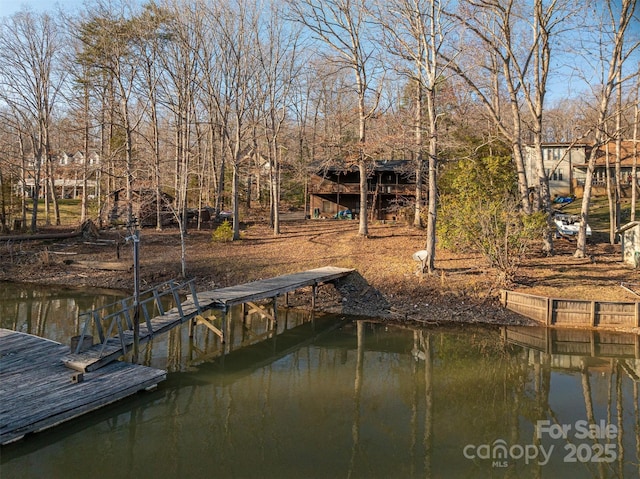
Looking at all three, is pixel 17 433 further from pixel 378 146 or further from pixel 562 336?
pixel 378 146

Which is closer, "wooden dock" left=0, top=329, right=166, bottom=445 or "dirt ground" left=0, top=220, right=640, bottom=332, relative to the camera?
"wooden dock" left=0, top=329, right=166, bottom=445

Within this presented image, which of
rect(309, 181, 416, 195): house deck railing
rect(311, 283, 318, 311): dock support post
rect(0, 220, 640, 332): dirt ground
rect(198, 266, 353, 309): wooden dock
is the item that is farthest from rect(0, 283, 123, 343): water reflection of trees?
rect(309, 181, 416, 195): house deck railing

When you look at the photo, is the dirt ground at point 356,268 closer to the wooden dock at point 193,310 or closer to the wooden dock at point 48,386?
the wooden dock at point 193,310

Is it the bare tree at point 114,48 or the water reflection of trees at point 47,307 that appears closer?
the water reflection of trees at point 47,307

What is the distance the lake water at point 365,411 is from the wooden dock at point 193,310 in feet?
3.69

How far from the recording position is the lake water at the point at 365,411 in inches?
313

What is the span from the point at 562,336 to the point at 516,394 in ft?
17.6

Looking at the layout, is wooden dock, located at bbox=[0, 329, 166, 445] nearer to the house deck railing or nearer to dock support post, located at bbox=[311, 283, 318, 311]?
dock support post, located at bbox=[311, 283, 318, 311]

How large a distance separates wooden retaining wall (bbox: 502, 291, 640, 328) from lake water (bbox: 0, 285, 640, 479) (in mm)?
563

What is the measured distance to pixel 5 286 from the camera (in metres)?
22.0

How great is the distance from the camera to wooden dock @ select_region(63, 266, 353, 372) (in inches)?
413

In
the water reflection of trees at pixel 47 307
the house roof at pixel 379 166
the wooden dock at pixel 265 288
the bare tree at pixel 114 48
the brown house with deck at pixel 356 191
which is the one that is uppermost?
the bare tree at pixel 114 48

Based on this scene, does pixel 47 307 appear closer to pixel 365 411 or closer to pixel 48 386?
pixel 48 386

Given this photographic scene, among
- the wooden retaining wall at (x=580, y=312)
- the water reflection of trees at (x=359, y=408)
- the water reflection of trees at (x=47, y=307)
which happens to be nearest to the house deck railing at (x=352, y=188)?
the wooden retaining wall at (x=580, y=312)
